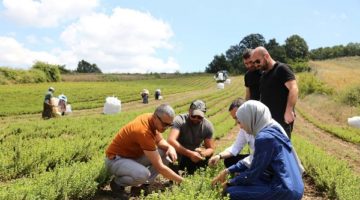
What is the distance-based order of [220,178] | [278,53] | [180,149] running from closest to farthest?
[220,178] → [180,149] → [278,53]

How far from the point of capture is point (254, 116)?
4105 mm

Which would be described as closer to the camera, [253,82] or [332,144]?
[253,82]

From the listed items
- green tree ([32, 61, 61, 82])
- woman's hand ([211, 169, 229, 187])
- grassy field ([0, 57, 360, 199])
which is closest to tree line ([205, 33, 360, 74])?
green tree ([32, 61, 61, 82])

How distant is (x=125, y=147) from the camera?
5.57 meters

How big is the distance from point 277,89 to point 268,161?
2.02 meters

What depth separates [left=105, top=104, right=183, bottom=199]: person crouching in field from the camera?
5102mm

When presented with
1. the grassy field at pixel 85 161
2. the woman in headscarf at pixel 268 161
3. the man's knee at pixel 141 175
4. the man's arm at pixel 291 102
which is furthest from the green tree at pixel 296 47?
the woman in headscarf at pixel 268 161

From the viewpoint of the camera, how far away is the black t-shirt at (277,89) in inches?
225

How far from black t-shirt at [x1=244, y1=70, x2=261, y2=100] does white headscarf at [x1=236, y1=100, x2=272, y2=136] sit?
246cm

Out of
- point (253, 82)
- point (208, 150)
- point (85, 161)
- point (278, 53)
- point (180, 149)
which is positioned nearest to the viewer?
point (180, 149)

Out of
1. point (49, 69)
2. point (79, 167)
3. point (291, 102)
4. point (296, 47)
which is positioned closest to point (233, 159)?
point (291, 102)

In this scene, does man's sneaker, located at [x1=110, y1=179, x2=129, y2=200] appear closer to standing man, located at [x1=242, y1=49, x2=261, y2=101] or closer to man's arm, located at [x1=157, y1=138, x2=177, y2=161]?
man's arm, located at [x1=157, y1=138, x2=177, y2=161]

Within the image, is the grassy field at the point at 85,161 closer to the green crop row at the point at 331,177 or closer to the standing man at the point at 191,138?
the green crop row at the point at 331,177

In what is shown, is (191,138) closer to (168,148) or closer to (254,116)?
(168,148)
